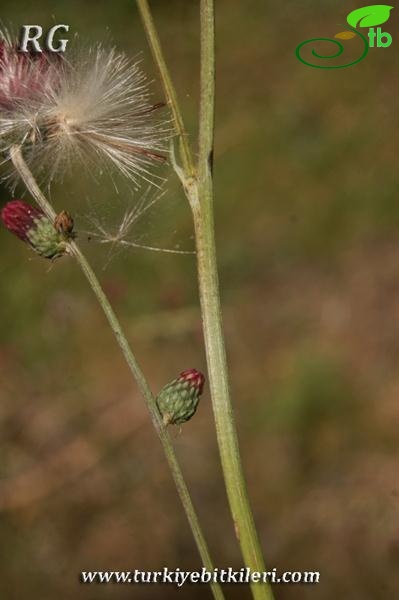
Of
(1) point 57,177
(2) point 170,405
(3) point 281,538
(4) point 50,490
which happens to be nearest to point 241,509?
(2) point 170,405

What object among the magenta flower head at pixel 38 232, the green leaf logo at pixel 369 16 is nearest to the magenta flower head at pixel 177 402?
the magenta flower head at pixel 38 232

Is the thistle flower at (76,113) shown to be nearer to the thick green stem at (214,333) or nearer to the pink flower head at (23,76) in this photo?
the pink flower head at (23,76)

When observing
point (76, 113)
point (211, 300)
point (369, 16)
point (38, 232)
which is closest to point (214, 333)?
point (211, 300)

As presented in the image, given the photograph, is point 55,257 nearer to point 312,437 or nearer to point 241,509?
point 241,509

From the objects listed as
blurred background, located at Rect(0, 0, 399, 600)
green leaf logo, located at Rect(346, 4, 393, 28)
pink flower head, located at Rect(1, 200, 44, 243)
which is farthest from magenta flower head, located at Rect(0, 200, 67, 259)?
blurred background, located at Rect(0, 0, 399, 600)

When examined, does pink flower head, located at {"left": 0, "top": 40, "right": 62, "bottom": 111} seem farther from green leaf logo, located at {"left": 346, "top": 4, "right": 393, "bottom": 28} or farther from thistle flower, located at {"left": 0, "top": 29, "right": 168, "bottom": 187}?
green leaf logo, located at {"left": 346, "top": 4, "right": 393, "bottom": 28}

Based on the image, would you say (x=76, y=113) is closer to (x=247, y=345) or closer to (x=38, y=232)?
(x=38, y=232)
